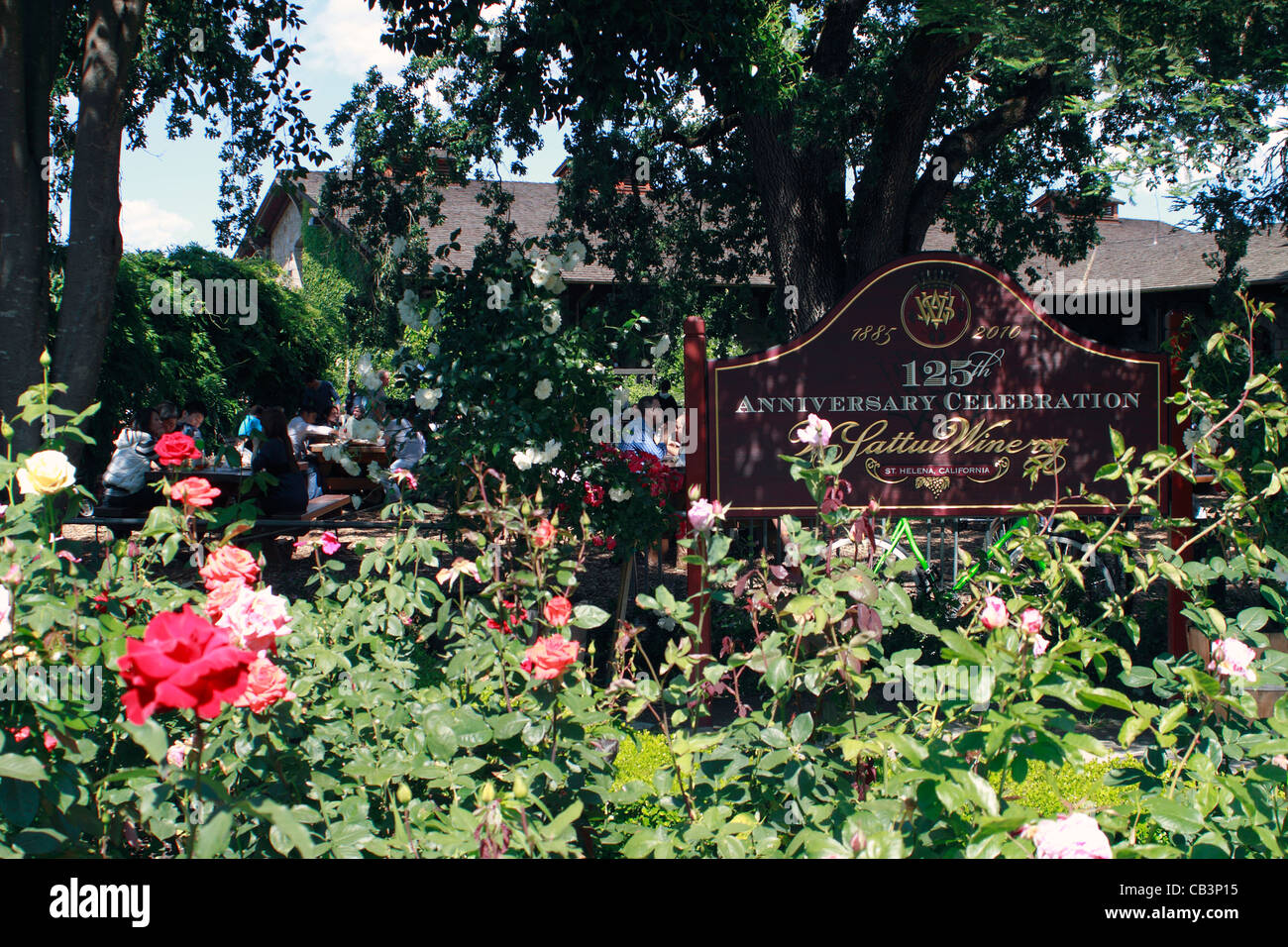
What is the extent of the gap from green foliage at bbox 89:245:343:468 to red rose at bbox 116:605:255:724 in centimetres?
1117

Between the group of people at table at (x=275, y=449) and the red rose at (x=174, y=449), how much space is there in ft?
0.16

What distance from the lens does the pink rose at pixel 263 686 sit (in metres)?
1.72

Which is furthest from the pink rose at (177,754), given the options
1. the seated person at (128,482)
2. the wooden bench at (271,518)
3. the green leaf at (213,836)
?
the seated person at (128,482)

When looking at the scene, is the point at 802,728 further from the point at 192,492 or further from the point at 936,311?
Answer: the point at 936,311

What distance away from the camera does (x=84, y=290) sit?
5.14 metres

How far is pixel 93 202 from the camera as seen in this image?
515 centimetres

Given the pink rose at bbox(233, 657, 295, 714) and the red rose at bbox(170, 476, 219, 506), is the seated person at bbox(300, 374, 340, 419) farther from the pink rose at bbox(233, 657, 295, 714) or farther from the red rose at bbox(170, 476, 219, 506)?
the pink rose at bbox(233, 657, 295, 714)

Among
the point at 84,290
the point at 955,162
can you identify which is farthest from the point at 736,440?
the point at 955,162

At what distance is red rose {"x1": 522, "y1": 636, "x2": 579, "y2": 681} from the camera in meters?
1.96

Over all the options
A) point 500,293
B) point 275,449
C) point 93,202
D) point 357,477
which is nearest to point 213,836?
point 500,293

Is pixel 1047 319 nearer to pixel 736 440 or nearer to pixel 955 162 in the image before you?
pixel 736 440

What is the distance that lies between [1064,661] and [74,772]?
6.26 feet

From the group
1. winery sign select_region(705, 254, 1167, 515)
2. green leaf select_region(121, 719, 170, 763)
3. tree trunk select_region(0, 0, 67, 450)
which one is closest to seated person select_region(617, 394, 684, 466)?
winery sign select_region(705, 254, 1167, 515)

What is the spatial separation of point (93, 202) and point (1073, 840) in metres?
5.49
